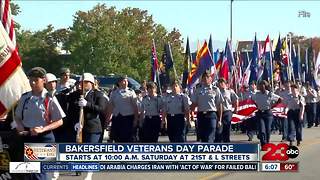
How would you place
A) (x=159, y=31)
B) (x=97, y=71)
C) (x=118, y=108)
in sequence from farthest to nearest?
1. (x=159, y=31)
2. (x=97, y=71)
3. (x=118, y=108)

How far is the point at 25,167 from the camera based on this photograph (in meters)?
7.97

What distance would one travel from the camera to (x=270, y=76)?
24.2 metres

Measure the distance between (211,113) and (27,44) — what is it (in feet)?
224

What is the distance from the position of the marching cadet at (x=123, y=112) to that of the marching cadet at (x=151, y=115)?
2.09 meters

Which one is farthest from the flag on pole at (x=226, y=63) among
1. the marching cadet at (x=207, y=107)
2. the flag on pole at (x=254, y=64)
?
the marching cadet at (x=207, y=107)

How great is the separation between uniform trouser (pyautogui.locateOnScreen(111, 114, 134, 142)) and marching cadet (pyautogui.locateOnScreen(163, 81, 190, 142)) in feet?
4.87

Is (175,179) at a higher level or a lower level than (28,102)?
lower

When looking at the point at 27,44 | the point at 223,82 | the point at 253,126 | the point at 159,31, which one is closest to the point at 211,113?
the point at 223,82

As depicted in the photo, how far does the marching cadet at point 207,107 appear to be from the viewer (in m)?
14.8

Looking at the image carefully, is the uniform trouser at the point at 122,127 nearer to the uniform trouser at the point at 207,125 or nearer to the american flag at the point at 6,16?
the uniform trouser at the point at 207,125

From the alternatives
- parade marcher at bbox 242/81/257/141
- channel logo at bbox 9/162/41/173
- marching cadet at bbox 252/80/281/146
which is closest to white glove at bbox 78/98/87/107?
channel logo at bbox 9/162/41/173

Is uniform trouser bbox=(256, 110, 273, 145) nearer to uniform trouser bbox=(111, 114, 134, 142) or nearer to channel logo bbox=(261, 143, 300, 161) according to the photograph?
uniform trouser bbox=(111, 114, 134, 142)

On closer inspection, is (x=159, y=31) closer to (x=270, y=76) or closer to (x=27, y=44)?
(x=27, y=44)

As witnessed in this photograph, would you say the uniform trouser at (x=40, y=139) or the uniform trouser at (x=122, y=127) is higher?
the uniform trouser at (x=40, y=139)
